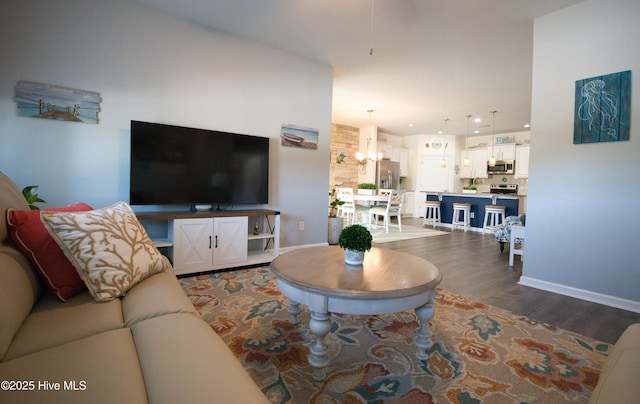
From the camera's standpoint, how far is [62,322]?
39.9 inches

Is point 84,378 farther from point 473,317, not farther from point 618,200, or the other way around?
point 618,200

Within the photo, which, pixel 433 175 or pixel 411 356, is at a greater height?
pixel 433 175

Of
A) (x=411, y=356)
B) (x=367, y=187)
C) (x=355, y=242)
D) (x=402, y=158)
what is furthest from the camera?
(x=402, y=158)

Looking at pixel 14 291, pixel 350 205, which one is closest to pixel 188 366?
pixel 14 291

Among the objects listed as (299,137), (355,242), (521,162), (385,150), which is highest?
(385,150)

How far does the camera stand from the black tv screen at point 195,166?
2859mm

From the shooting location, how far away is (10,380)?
2.27ft

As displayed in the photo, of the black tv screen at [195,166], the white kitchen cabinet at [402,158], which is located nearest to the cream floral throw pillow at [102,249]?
the black tv screen at [195,166]

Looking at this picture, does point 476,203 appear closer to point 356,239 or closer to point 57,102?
point 356,239

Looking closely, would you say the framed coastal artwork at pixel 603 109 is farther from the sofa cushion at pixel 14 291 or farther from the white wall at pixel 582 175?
the sofa cushion at pixel 14 291

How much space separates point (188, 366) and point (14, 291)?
0.71 metres

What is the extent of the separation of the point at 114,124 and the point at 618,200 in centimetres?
462

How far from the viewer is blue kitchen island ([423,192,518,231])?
6.21 meters

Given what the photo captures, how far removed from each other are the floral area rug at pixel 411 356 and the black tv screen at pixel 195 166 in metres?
1.29
